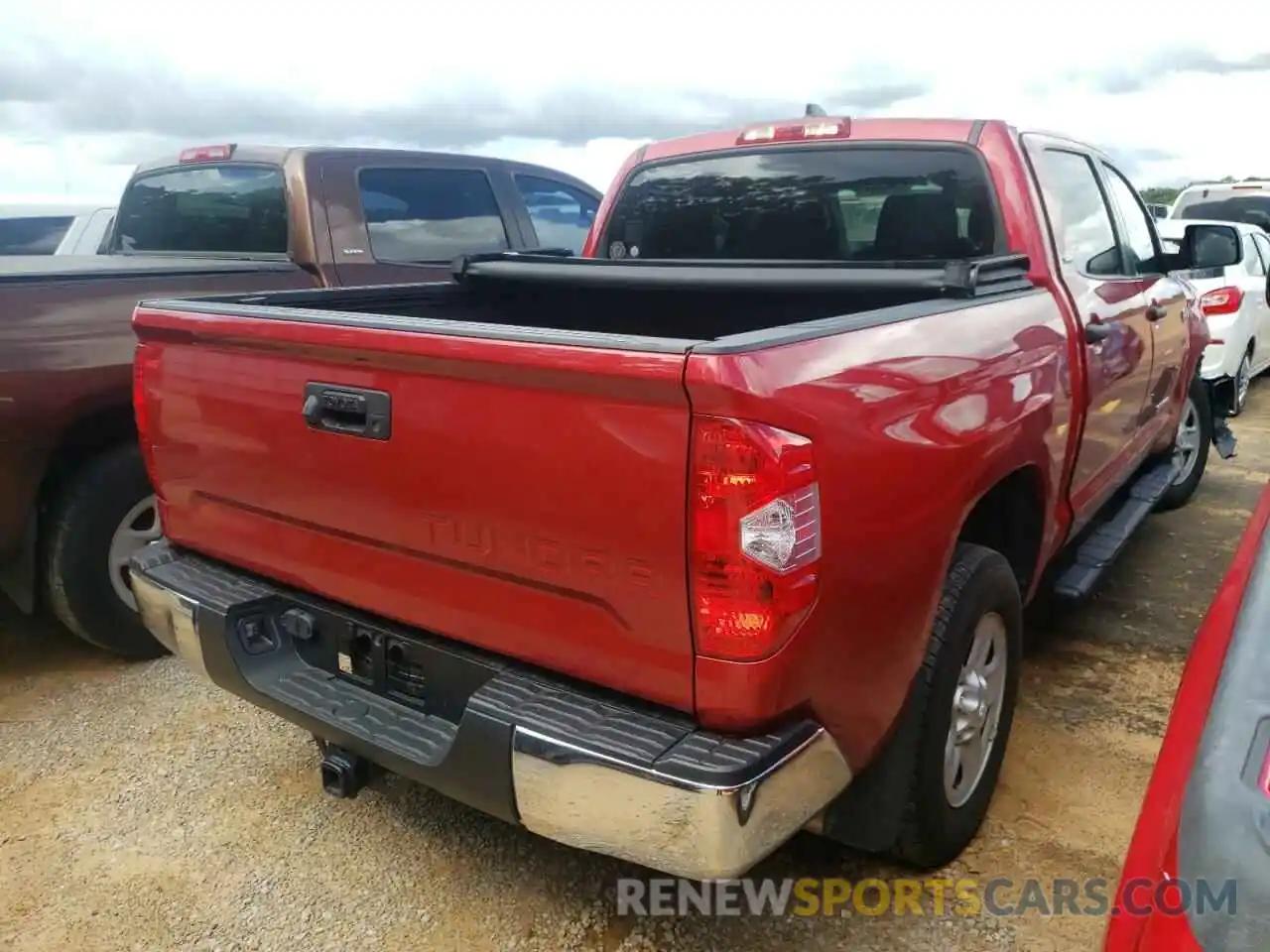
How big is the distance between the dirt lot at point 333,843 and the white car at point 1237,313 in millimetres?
4250

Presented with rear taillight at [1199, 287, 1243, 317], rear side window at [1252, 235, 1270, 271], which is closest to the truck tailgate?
rear taillight at [1199, 287, 1243, 317]

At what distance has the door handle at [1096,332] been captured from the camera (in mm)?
3303

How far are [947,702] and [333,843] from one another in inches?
65.6

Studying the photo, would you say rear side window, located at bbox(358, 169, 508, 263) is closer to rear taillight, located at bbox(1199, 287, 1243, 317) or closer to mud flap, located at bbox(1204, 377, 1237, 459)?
mud flap, located at bbox(1204, 377, 1237, 459)

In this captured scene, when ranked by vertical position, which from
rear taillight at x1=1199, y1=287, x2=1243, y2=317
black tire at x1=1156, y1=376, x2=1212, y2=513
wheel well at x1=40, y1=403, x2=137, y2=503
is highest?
wheel well at x1=40, y1=403, x2=137, y2=503

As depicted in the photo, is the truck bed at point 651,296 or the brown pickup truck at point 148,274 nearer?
the truck bed at point 651,296

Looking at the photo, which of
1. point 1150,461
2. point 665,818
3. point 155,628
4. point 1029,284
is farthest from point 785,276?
point 1150,461

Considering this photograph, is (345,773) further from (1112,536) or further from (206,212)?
(206,212)

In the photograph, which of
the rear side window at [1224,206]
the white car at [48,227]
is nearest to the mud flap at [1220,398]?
the rear side window at [1224,206]

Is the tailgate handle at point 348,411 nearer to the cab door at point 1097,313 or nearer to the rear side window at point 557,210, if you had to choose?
the cab door at point 1097,313

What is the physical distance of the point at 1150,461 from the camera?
5199 mm

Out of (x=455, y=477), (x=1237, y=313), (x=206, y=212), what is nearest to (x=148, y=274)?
(x=206, y=212)

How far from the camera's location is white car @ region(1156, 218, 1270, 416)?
7.39m

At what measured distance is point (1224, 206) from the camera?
13.3 metres
